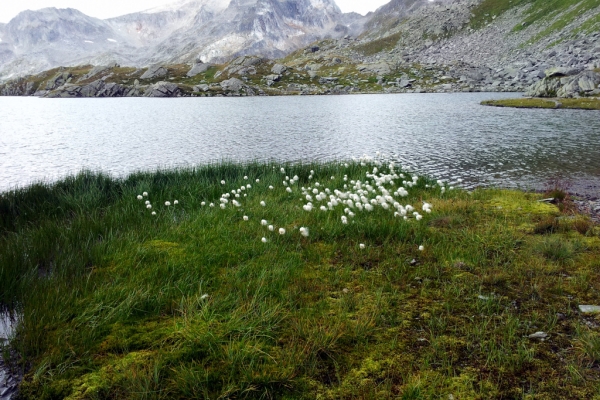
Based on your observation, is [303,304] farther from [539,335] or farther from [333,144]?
[333,144]

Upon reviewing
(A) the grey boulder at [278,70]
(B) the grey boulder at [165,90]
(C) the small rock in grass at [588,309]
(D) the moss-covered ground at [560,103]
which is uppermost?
(A) the grey boulder at [278,70]

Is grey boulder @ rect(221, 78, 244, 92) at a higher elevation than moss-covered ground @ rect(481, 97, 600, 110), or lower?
higher

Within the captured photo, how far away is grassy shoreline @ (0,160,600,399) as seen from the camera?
461 cm

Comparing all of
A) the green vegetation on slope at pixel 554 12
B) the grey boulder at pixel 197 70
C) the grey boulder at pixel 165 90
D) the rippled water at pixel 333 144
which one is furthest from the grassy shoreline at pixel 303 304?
the green vegetation on slope at pixel 554 12

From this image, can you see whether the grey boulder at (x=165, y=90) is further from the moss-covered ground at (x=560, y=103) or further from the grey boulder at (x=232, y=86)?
the moss-covered ground at (x=560, y=103)

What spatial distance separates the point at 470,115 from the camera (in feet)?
181

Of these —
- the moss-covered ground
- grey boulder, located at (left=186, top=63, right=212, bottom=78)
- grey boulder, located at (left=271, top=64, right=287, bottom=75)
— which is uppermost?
grey boulder, located at (left=186, top=63, right=212, bottom=78)

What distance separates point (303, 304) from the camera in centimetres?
634

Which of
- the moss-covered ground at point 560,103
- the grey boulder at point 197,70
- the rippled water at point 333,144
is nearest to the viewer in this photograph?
the rippled water at point 333,144

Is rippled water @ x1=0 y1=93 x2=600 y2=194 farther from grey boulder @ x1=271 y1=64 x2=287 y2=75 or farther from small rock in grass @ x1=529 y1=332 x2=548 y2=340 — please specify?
→ grey boulder @ x1=271 y1=64 x2=287 y2=75

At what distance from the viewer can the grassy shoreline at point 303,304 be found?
15.1ft

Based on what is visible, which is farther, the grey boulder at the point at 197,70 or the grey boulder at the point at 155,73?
the grey boulder at the point at 197,70

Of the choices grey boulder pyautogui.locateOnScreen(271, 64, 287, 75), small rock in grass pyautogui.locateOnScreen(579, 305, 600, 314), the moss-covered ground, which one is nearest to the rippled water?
the moss-covered ground

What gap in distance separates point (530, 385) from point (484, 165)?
23.3 metres
